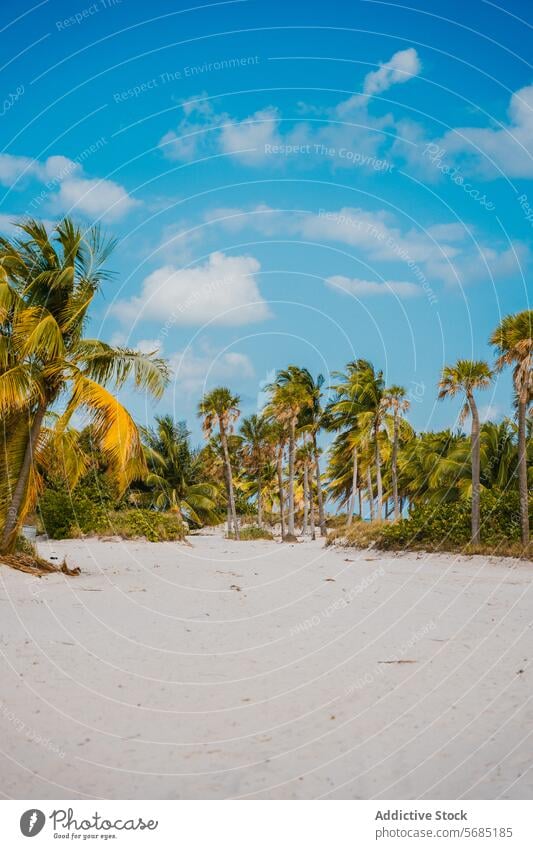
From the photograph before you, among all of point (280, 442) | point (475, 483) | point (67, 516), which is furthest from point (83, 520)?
point (280, 442)

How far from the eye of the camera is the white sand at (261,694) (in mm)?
4195

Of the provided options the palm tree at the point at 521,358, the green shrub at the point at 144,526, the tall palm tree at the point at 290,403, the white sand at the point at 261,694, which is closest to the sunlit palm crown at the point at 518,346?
the palm tree at the point at 521,358

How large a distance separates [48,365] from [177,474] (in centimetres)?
2778

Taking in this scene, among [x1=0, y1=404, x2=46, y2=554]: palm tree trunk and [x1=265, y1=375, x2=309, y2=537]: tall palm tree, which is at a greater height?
[x1=265, y1=375, x2=309, y2=537]: tall palm tree

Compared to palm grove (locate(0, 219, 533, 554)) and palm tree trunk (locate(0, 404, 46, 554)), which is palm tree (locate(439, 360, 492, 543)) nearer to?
palm grove (locate(0, 219, 533, 554))

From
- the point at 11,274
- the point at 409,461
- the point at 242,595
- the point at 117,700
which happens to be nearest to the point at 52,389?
the point at 11,274

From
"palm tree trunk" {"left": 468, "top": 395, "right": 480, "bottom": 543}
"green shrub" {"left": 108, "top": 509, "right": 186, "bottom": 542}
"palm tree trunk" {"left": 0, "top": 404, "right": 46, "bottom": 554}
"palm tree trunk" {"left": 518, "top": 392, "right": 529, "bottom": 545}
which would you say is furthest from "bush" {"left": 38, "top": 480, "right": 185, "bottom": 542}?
"palm tree trunk" {"left": 518, "top": 392, "right": 529, "bottom": 545}

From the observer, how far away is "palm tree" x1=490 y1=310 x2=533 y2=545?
18422mm

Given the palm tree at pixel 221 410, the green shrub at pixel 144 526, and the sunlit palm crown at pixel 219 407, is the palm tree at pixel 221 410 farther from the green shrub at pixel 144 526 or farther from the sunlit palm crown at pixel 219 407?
the green shrub at pixel 144 526

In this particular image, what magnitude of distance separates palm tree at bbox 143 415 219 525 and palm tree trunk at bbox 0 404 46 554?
25815mm

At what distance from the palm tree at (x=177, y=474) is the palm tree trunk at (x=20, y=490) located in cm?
2582

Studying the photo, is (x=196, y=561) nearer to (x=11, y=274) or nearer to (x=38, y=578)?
(x=38, y=578)

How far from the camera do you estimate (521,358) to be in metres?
18.6

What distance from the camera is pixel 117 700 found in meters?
5.71
